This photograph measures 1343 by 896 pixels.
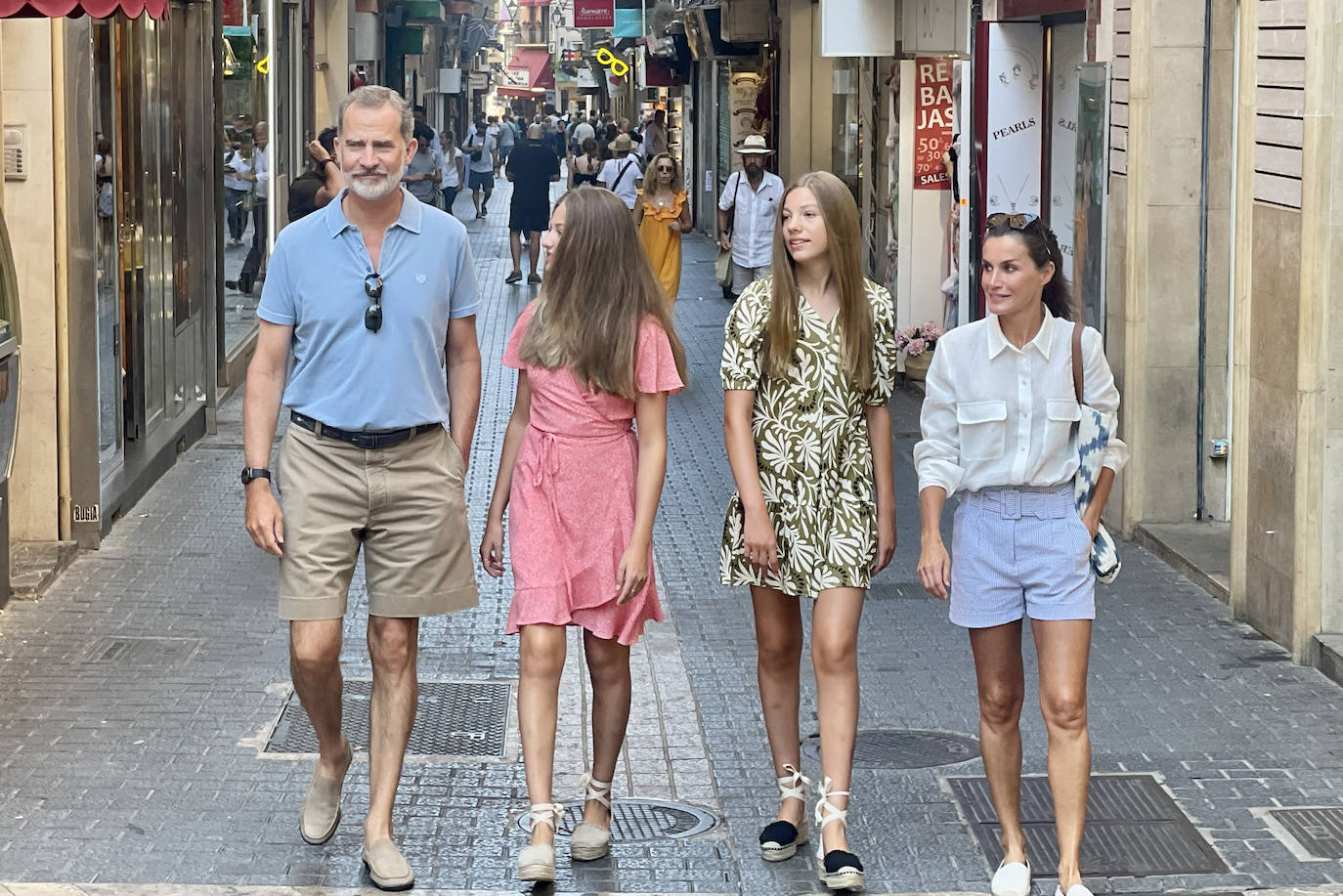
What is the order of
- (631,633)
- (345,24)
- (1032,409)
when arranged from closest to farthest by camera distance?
1. (1032,409)
2. (631,633)
3. (345,24)

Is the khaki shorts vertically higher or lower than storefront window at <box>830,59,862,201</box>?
lower

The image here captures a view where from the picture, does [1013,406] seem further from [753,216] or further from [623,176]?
[623,176]

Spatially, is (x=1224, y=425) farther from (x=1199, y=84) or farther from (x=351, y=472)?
(x=351, y=472)

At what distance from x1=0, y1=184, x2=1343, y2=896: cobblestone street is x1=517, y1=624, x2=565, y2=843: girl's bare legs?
287 mm

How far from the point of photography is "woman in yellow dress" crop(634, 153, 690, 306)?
677 inches

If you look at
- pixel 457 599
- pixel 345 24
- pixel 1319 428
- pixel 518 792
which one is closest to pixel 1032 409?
pixel 457 599

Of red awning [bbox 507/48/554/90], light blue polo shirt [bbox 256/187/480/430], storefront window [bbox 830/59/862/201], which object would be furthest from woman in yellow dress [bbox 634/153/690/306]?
red awning [bbox 507/48/554/90]

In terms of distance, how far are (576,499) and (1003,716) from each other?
1.19m

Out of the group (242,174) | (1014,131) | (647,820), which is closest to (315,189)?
(242,174)

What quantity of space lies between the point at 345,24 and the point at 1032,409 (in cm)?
2745

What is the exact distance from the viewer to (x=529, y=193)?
2492 centimetres

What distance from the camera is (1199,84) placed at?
9852 mm

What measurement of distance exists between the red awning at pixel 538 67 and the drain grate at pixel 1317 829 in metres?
102

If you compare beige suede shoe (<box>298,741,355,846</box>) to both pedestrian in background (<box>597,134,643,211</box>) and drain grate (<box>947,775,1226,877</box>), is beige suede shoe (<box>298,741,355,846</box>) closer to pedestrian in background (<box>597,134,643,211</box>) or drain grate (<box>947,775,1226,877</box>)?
drain grate (<box>947,775,1226,877</box>)
